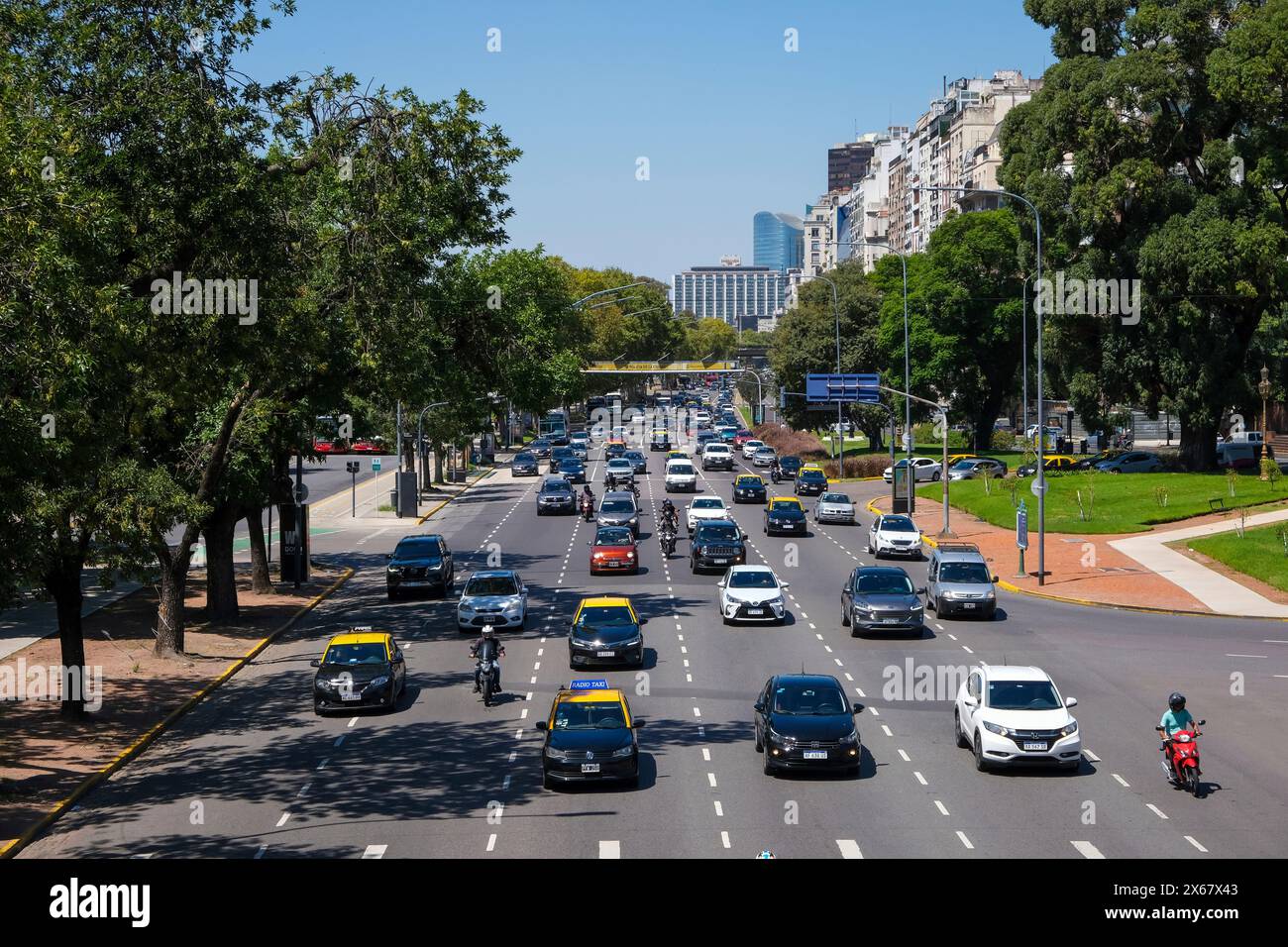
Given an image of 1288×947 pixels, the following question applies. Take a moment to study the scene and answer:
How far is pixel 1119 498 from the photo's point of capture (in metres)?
57.5

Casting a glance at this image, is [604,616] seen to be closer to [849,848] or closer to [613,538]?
[849,848]

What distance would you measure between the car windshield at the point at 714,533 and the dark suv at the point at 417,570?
826 centimetres

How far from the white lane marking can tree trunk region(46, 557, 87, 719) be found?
602 inches

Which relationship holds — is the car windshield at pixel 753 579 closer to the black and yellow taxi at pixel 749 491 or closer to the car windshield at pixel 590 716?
the car windshield at pixel 590 716

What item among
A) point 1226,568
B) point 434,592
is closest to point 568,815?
point 434,592

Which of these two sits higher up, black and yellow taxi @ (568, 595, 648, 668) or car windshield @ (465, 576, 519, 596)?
car windshield @ (465, 576, 519, 596)

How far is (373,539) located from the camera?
5653 cm

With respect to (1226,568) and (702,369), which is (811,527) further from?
(702,369)

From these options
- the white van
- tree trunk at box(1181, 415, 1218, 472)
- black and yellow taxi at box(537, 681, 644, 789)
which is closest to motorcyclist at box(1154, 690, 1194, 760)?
black and yellow taxi at box(537, 681, 644, 789)

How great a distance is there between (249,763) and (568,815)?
6290mm

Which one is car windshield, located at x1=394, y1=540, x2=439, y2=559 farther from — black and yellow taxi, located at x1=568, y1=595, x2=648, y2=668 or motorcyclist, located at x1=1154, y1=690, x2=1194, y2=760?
motorcyclist, located at x1=1154, y1=690, x2=1194, y2=760

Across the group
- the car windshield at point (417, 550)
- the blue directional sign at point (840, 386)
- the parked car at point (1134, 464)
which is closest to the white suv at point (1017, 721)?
the car windshield at point (417, 550)

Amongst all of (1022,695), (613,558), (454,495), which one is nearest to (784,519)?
(613,558)

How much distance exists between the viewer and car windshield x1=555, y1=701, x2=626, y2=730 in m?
19.7
